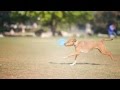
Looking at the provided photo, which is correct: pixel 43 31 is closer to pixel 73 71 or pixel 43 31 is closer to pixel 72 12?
pixel 72 12

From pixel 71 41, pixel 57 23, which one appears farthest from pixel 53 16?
pixel 71 41

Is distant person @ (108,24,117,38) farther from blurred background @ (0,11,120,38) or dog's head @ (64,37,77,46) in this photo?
dog's head @ (64,37,77,46)

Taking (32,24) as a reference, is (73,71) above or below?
below

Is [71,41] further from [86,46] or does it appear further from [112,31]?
[112,31]

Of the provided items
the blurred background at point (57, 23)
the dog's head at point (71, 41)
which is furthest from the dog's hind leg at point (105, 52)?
the dog's head at point (71, 41)
